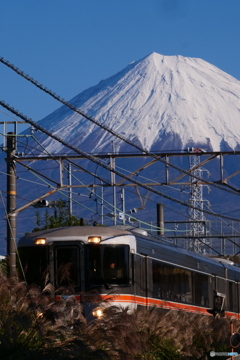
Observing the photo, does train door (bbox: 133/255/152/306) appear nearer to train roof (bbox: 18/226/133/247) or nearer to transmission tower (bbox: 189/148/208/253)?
train roof (bbox: 18/226/133/247)

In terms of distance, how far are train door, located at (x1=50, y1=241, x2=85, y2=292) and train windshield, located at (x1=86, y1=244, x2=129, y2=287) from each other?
0.18 m

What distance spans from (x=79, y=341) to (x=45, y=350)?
0.51m

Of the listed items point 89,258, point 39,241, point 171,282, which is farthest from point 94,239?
point 171,282

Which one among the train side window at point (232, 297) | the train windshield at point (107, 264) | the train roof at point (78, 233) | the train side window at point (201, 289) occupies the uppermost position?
the train roof at point (78, 233)

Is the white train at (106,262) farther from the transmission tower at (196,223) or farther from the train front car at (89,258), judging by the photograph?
the transmission tower at (196,223)

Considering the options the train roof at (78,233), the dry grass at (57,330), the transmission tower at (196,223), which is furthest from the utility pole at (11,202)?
the dry grass at (57,330)

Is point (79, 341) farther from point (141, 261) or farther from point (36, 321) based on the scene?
point (141, 261)

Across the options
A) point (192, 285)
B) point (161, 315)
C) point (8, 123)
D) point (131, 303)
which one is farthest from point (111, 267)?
point (8, 123)

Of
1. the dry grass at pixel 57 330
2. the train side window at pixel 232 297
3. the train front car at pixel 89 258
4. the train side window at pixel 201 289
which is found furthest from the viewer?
the train side window at pixel 232 297

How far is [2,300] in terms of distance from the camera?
47.9 ft

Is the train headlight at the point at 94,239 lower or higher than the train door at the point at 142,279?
higher

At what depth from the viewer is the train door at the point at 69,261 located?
2056cm

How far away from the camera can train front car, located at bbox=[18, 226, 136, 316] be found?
20516 mm

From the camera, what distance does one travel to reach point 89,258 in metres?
20.6
